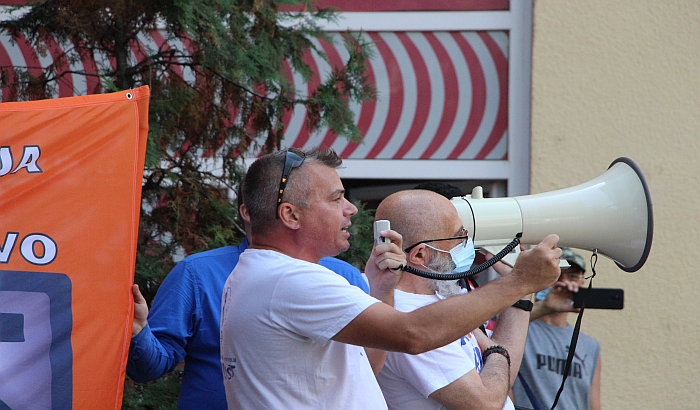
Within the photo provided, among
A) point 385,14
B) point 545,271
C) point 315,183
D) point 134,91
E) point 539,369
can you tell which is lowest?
point 539,369

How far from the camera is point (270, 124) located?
11.4 feet

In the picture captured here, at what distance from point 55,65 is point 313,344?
6.92 ft

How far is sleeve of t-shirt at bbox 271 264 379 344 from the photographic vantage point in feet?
5.61

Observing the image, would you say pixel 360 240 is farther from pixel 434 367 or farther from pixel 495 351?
pixel 434 367

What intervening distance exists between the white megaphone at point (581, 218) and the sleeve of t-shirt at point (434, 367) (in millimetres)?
487

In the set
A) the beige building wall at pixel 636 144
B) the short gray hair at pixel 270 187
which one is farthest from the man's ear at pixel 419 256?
the beige building wall at pixel 636 144

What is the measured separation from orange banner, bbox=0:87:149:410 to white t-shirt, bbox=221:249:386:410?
345mm

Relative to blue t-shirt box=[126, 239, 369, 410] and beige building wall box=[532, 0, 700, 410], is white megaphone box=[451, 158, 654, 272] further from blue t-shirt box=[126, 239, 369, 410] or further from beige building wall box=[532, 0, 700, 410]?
beige building wall box=[532, 0, 700, 410]

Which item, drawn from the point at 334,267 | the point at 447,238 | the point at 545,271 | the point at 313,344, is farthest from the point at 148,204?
the point at 545,271

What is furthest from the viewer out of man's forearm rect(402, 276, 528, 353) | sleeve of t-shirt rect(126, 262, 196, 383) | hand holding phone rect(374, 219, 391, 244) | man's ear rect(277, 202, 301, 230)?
sleeve of t-shirt rect(126, 262, 196, 383)

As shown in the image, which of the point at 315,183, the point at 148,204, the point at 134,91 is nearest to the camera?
the point at 315,183

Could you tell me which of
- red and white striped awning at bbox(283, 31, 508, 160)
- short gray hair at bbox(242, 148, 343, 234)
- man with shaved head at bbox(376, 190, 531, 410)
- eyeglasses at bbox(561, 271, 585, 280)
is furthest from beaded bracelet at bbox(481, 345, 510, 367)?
red and white striped awning at bbox(283, 31, 508, 160)

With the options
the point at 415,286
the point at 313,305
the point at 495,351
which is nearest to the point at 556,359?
the point at 495,351

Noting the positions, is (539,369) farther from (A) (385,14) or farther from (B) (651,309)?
(A) (385,14)
